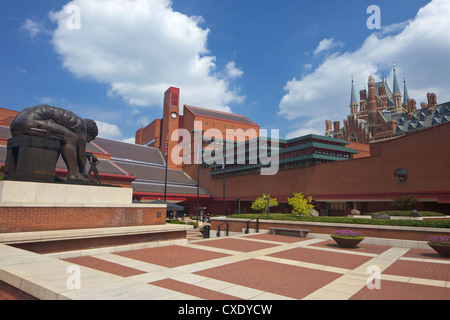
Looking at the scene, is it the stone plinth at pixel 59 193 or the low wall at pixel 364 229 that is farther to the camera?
the low wall at pixel 364 229

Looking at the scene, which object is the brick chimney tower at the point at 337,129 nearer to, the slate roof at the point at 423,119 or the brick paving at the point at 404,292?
the slate roof at the point at 423,119

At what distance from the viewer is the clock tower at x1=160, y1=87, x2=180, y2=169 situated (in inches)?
2832

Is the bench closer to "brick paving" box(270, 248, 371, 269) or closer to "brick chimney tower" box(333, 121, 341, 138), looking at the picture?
"brick paving" box(270, 248, 371, 269)

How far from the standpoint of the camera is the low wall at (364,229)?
1458 centimetres

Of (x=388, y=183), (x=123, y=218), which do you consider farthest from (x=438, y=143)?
(x=123, y=218)

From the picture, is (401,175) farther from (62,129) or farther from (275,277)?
(62,129)

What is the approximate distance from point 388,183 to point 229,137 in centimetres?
4589

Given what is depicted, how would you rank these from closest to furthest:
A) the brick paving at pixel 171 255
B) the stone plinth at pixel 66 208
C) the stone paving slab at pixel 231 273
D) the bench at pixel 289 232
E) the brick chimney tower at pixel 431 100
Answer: the stone paving slab at pixel 231 273 < the stone plinth at pixel 66 208 < the brick paving at pixel 171 255 < the bench at pixel 289 232 < the brick chimney tower at pixel 431 100

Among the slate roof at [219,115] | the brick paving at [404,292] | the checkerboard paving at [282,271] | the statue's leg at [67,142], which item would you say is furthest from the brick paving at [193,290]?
the slate roof at [219,115]

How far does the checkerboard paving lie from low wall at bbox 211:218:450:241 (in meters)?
1.44

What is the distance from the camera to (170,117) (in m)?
71.9

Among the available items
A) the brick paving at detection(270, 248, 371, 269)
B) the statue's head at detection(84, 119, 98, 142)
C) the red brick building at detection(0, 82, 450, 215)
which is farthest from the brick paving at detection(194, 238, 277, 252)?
the red brick building at detection(0, 82, 450, 215)

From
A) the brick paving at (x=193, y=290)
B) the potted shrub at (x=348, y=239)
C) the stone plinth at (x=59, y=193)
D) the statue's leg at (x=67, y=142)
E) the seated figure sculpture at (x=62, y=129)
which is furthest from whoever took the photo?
the potted shrub at (x=348, y=239)

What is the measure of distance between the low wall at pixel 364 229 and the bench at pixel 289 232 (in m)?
0.52
